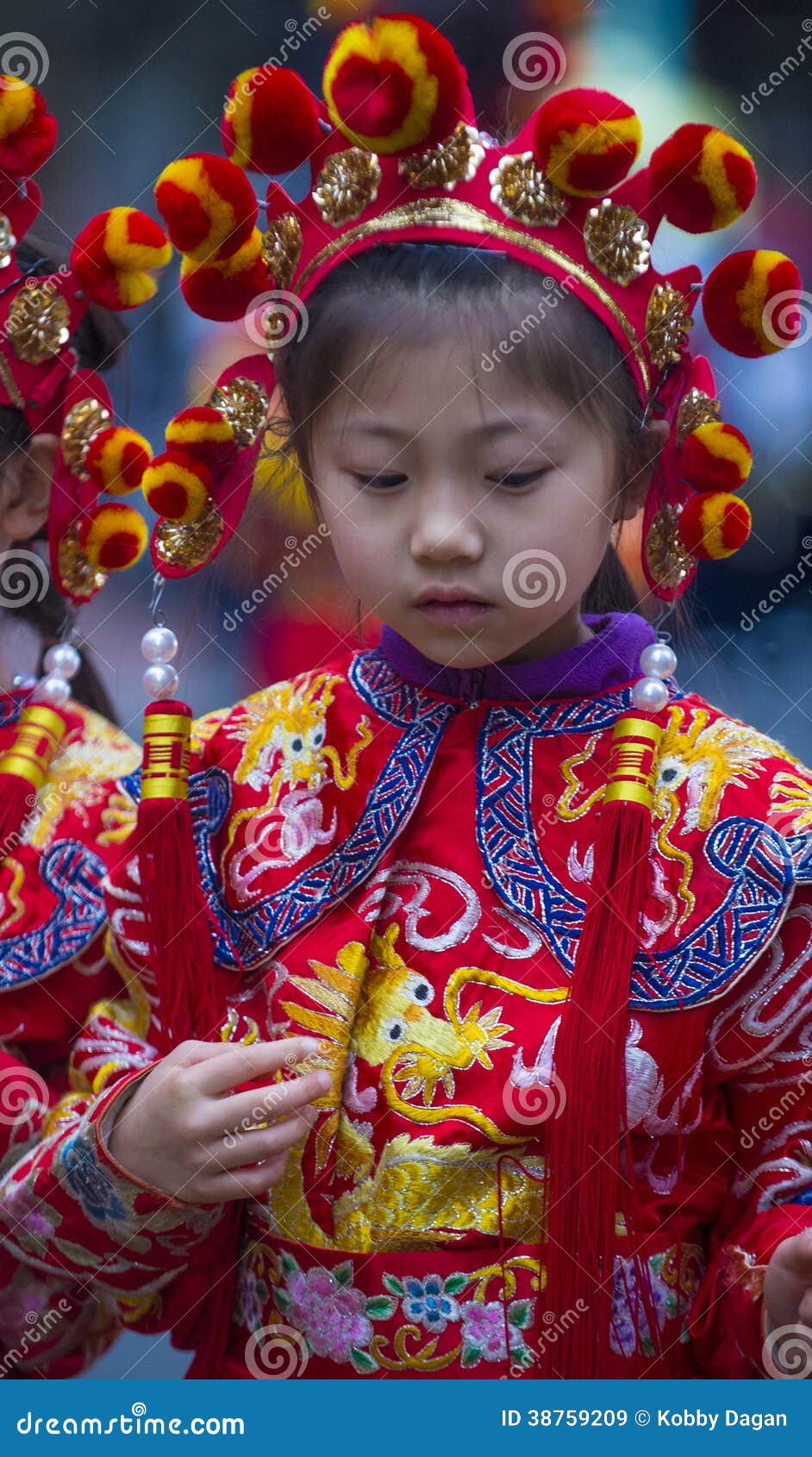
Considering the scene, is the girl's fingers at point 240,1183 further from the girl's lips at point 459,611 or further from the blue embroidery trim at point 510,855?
the girl's lips at point 459,611

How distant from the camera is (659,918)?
1098 mm

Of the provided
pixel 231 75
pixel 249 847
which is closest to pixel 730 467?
pixel 249 847

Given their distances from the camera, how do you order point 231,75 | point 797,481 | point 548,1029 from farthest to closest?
point 231,75
point 797,481
point 548,1029

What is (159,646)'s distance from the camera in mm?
1219

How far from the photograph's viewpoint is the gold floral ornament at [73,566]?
4.53ft

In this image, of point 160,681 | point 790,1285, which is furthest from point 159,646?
point 790,1285

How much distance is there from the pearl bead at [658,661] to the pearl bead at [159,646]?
0.37m

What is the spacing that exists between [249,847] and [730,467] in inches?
18.2

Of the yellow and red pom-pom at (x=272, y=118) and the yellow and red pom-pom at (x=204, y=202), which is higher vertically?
the yellow and red pom-pom at (x=272, y=118)

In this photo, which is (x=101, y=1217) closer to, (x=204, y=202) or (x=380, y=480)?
(x=380, y=480)

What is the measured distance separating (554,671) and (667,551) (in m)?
0.13

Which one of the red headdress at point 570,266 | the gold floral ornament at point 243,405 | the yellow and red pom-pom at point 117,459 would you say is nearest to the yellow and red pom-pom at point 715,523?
the red headdress at point 570,266

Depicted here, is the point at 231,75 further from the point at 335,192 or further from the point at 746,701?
the point at 746,701

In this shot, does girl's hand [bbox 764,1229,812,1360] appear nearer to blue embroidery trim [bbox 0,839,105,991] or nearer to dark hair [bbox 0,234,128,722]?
blue embroidery trim [bbox 0,839,105,991]
